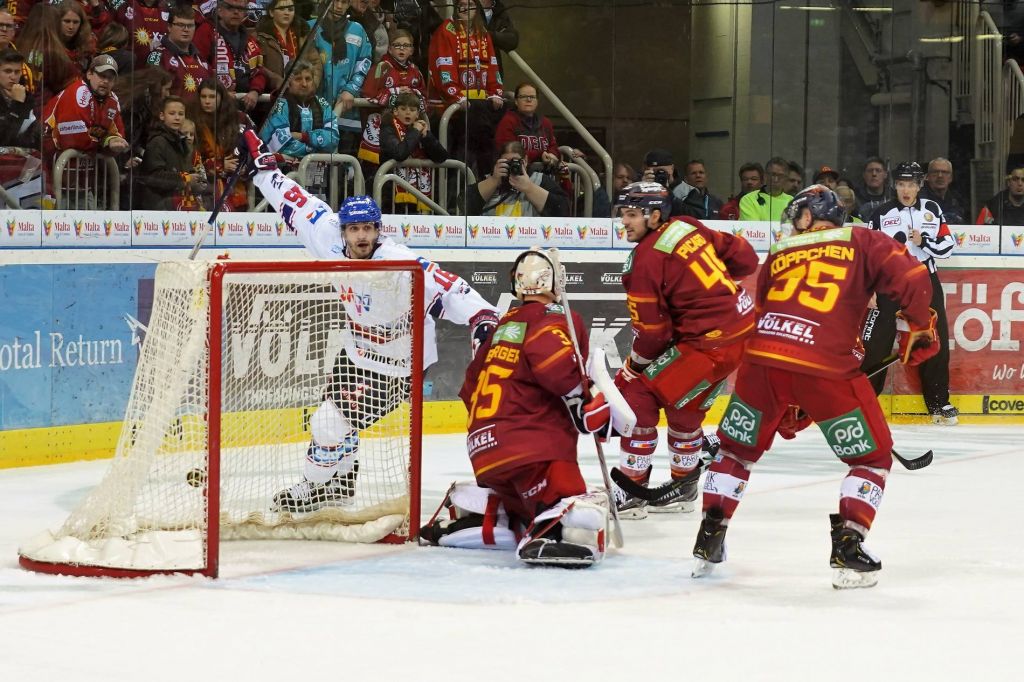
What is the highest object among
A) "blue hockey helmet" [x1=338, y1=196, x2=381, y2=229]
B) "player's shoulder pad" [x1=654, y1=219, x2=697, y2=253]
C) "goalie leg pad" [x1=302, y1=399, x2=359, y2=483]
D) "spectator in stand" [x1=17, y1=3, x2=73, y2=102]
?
"spectator in stand" [x1=17, y1=3, x2=73, y2=102]

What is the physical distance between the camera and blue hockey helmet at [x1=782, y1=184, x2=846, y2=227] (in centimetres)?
464

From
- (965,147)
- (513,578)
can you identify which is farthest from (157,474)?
(965,147)

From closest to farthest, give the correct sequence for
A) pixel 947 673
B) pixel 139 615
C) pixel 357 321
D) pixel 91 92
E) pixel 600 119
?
pixel 947 673, pixel 139 615, pixel 357 321, pixel 91 92, pixel 600 119

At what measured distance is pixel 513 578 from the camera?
460 centimetres

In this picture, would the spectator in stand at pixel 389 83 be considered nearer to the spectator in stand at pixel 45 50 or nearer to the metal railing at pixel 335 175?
the metal railing at pixel 335 175

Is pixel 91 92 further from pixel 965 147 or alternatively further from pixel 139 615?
pixel 965 147

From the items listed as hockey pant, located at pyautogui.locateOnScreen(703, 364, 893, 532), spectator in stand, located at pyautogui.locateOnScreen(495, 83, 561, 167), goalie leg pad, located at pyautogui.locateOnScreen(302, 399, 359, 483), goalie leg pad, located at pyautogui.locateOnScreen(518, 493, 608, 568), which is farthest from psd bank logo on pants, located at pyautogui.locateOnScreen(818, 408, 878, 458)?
spectator in stand, located at pyautogui.locateOnScreen(495, 83, 561, 167)

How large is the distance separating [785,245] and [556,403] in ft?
2.80

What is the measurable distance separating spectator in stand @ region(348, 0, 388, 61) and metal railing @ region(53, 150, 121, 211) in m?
1.77

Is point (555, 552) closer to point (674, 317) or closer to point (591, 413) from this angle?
point (591, 413)

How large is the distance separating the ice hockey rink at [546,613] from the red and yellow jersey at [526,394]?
353 mm

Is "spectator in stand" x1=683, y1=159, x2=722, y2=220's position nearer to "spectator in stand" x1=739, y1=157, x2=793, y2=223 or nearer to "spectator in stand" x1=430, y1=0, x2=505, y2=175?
"spectator in stand" x1=739, y1=157, x2=793, y2=223

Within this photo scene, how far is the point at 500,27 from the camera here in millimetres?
9023

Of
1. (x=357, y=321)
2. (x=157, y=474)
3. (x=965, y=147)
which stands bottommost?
(x=157, y=474)
